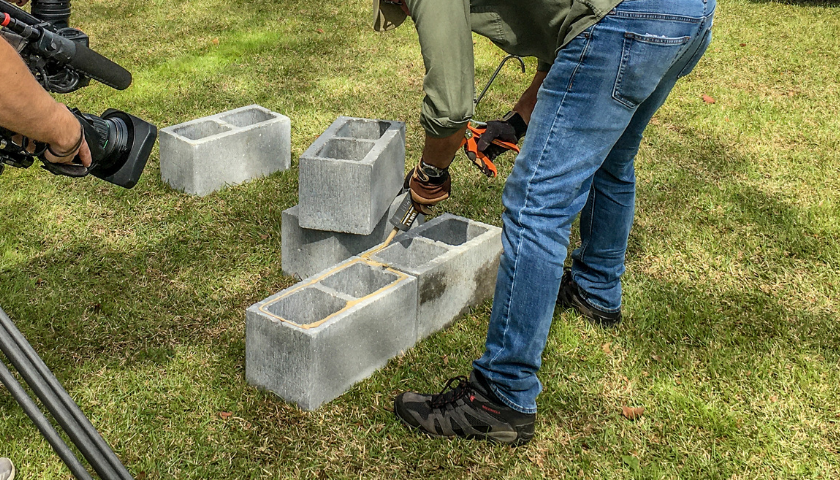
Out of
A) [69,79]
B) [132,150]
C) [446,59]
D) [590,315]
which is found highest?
[446,59]

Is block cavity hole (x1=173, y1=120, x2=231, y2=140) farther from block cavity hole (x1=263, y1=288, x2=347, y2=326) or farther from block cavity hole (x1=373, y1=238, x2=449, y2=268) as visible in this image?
block cavity hole (x1=263, y1=288, x2=347, y2=326)

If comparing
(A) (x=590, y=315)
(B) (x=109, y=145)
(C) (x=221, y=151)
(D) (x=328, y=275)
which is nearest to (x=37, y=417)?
(B) (x=109, y=145)

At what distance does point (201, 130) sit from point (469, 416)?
319 cm

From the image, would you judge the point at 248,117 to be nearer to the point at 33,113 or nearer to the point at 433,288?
the point at 433,288

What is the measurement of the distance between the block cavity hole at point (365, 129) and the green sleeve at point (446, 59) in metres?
1.78

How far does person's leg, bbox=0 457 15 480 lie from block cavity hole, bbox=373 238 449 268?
1705 mm

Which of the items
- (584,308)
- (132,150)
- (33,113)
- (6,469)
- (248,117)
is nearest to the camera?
(33,113)

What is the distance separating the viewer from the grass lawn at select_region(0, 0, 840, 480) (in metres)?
2.80

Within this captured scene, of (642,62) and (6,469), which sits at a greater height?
(642,62)

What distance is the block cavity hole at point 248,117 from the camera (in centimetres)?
525

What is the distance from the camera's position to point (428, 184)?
3.05m

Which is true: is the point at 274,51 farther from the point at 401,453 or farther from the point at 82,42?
the point at 401,453

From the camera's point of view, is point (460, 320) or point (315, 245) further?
point (315, 245)

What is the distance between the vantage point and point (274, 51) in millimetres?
7828
